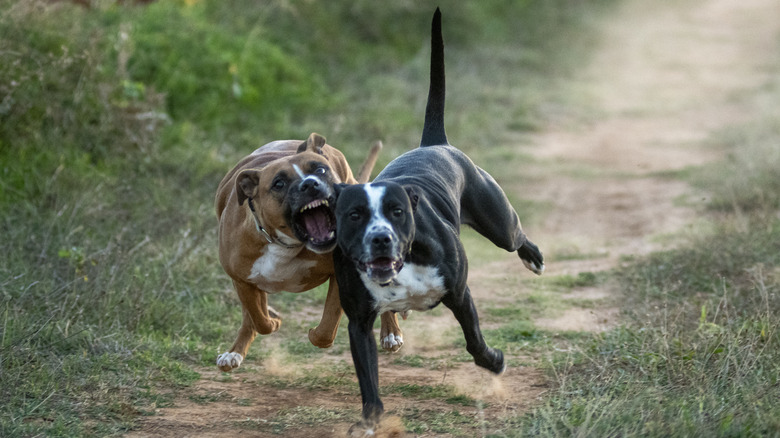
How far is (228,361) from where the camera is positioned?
199 inches

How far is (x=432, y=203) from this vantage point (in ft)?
14.3

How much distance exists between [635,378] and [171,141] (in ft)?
19.7

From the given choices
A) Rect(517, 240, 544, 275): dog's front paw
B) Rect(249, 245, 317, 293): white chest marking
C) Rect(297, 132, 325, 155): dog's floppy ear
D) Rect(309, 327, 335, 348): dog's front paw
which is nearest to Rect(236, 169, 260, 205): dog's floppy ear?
Rect(249, 245, 317, 293): white chest marking

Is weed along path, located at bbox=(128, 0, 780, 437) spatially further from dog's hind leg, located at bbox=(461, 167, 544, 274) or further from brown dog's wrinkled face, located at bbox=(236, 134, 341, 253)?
brown dog's wrinkled face, located at bbox=(236, 134, 341, 253)

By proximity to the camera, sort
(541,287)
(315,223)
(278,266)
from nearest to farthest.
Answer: (315,223)
(278,266)
(541,287)

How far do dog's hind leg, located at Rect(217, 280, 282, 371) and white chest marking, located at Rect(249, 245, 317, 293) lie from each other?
19cm

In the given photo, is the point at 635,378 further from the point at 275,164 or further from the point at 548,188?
the point at 548,188

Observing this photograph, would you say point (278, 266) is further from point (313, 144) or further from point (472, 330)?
point (472, 330)

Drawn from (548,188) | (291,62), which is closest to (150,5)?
(291,62)

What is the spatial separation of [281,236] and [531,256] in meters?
1.85

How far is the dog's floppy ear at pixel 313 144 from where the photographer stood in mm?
4996

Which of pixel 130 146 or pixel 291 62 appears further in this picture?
pixel 291 62

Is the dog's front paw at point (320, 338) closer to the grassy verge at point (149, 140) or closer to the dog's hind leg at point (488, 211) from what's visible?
the grassy verge at point (149, 140)

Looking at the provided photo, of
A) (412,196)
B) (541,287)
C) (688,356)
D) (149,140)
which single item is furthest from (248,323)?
(149,140)
